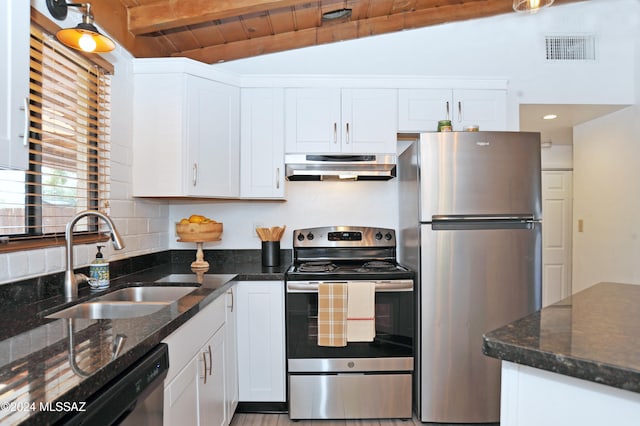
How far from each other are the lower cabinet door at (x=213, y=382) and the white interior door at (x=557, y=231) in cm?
415

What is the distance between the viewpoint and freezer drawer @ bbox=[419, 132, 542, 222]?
205 centimetres

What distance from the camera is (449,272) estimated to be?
6.70 ft

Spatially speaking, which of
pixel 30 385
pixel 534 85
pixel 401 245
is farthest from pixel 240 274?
pixel 534 85

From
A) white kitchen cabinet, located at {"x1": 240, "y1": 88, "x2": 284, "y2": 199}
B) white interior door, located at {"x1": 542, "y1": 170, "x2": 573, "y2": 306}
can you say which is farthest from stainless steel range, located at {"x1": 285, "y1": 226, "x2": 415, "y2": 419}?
white interior door, located at {"x1": 542, "y1": 170, "x2": 573, "y2": 306}

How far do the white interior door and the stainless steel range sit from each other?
319 centimetres

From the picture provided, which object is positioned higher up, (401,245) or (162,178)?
(162,178)

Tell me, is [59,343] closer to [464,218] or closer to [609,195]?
[464,218]

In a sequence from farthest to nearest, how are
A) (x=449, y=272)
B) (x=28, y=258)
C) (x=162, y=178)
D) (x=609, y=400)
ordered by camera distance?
(x=162, y=178)
(x=449, y=272)
(x=28, y=258)
(x=609, y=400)

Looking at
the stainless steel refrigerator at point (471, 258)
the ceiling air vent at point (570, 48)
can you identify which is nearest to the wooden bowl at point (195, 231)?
the stainless steel refrigerator at point (471, 258)

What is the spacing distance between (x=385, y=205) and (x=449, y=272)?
86cm

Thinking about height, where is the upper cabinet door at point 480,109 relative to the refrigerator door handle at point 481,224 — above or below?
above

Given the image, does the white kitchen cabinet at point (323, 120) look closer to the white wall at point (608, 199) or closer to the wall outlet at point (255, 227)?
the wall outlet at point (255, 227)

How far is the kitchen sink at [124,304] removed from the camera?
147 cm

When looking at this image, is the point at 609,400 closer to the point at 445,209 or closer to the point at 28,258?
the point at 445,209
